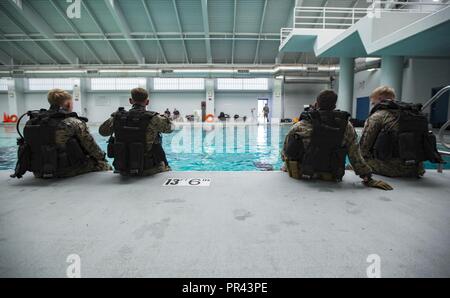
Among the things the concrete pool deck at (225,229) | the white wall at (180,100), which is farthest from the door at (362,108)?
the concrete pool deck at (225,229)

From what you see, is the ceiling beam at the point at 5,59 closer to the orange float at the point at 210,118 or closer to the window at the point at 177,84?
the window at the point at 177,84

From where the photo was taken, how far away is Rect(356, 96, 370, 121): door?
18.0 m

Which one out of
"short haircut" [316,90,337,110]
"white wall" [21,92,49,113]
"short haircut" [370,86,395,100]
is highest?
"white wall" [21,92,49,113]

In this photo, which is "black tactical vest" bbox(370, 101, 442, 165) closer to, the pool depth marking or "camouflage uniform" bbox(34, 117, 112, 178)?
the pool depth marking

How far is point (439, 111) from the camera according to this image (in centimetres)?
1376

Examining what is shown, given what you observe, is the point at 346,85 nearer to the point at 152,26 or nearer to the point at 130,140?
the point at 152,26

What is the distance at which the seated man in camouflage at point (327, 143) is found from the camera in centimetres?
276

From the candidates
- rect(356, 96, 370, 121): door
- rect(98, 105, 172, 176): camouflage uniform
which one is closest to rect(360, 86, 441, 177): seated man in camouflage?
rect(98, 105, 172, 176): camouflage uniform

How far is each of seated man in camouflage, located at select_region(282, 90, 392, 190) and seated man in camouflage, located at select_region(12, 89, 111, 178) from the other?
2.59m

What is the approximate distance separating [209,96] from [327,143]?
21.0 metres

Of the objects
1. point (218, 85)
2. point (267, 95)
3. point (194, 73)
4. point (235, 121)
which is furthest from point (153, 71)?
point (267, 95)

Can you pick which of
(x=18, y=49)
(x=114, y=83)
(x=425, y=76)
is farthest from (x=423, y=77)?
(x=18, y=49)
